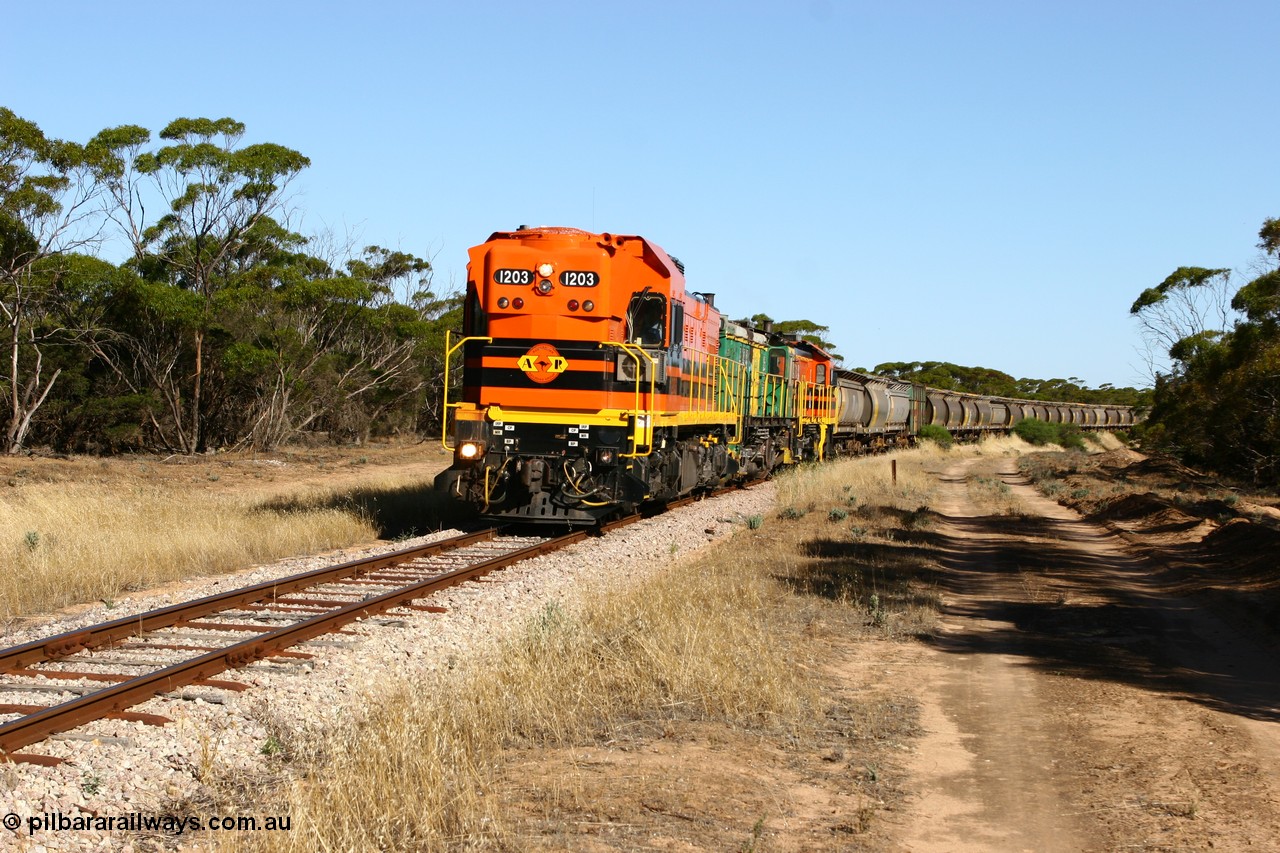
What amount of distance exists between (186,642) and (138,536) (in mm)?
5560

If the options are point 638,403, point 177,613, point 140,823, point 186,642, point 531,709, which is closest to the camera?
point 140,823

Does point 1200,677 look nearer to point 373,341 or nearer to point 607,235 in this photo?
point 607,235

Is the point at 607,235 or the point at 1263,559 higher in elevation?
the point at 607,235

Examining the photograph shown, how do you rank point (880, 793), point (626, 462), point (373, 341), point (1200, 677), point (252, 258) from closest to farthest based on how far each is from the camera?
point (880, 793)
point (1200, 677)
point (626, 462)
point (252, 258)
point (373, 341)

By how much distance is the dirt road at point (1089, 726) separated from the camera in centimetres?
553

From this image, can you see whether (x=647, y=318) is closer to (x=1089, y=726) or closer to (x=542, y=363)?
(x=542, y=363)

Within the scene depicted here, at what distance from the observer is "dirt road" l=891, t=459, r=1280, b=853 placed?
553cm

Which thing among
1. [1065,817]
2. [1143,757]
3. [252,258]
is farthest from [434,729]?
[252,258]

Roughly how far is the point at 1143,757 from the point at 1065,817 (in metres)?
1.32

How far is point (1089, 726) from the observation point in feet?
24.1

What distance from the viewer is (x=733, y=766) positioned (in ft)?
20.4

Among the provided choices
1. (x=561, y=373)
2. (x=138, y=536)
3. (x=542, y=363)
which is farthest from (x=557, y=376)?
(x=138, y=536)

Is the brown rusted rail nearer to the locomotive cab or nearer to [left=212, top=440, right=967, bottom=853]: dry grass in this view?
[left=212, top=440, right=967, bottom=853]: dry grass

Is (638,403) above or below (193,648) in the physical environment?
above
